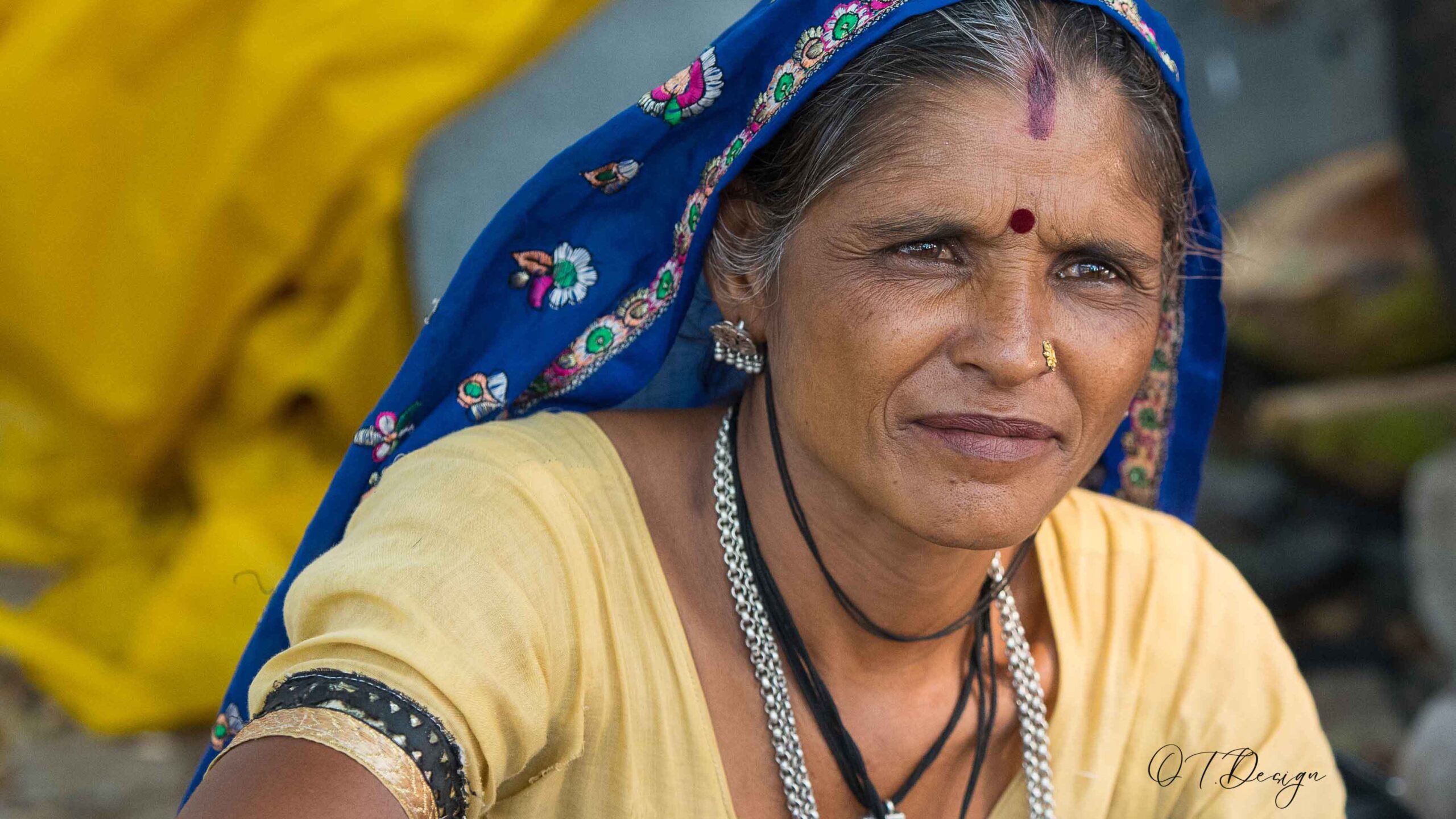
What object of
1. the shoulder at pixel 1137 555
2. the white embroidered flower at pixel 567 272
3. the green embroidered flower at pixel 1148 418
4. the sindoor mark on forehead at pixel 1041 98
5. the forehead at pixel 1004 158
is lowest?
the shoulder at pixel 1137 555

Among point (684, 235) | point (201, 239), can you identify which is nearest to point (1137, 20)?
point (684, 235)

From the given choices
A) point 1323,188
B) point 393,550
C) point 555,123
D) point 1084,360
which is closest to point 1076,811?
point 1084,360

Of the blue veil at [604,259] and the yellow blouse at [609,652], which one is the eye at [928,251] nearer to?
the blue veil at [604,259]

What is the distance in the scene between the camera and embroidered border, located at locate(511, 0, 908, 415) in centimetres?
179

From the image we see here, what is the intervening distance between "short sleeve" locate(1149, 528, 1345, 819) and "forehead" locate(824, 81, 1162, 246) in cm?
74

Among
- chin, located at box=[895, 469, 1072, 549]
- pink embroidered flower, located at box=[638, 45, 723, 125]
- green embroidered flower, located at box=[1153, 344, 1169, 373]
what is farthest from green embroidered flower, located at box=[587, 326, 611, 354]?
green embroidered flower, located at box=[1153, 344, 1169, 373]

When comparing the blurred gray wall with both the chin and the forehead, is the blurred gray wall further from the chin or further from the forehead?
the chin

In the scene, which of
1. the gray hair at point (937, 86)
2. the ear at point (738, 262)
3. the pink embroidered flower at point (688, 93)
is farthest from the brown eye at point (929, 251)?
the pink embroidered flower at point (688, 93)

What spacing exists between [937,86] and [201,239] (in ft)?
7.63

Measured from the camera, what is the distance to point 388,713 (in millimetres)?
1478

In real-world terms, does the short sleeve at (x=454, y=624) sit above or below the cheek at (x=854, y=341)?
below

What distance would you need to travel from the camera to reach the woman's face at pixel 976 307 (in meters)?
1.73

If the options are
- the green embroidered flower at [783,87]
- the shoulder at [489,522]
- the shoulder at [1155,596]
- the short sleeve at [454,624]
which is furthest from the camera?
the shoulder at [1155,596]

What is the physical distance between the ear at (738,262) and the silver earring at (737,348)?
0.01 metres
